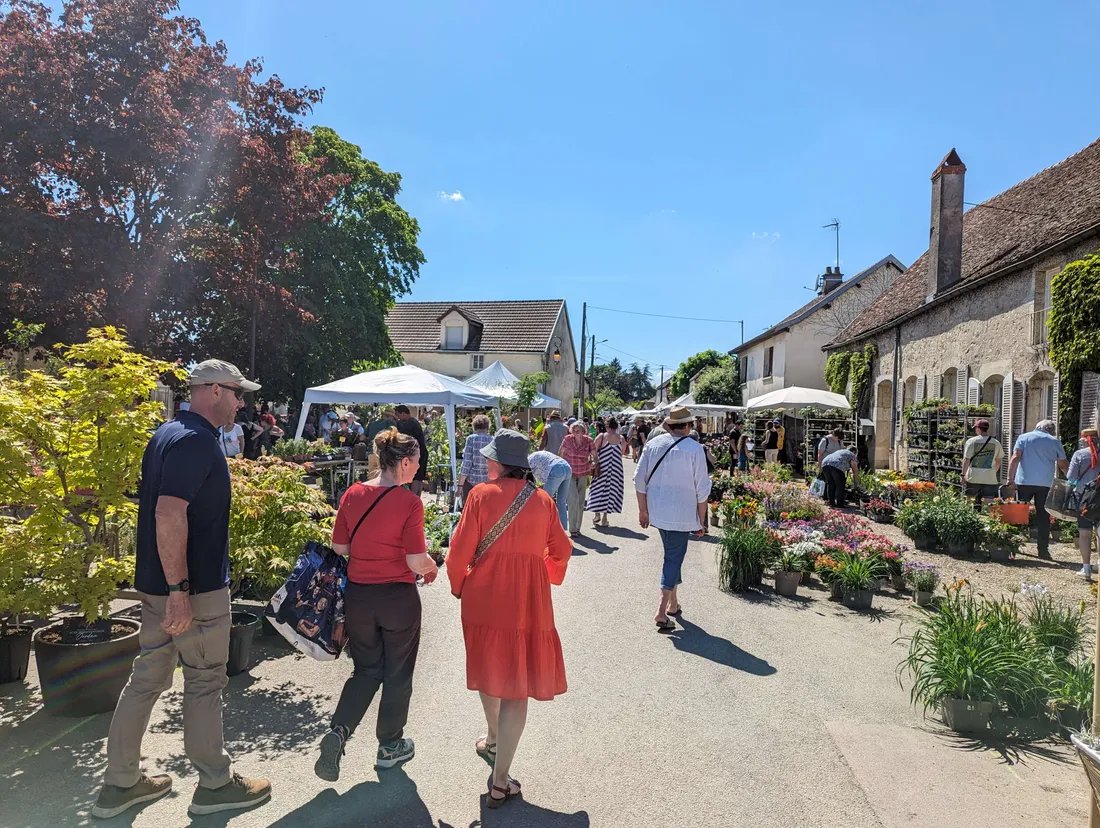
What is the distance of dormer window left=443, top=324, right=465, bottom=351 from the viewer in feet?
135

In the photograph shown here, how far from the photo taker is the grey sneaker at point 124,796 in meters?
3.15

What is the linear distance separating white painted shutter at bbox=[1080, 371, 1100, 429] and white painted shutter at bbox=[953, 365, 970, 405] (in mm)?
4149

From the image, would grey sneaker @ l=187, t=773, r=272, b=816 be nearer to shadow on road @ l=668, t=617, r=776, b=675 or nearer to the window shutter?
shadow on road @ l=668, t=617, r=776, b=675

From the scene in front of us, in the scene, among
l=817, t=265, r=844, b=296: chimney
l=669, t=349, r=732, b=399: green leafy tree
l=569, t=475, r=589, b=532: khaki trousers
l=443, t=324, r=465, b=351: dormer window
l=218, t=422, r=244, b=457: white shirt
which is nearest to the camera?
l=569, t=475, r=589, b=532: khaki trousers

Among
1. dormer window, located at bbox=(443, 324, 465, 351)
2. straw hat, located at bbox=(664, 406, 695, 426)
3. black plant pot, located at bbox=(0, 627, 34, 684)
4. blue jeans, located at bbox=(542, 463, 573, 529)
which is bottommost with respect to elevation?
black plant pot, located at bbox=(0, 627, 34, 684)

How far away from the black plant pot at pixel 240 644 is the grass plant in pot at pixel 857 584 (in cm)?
538

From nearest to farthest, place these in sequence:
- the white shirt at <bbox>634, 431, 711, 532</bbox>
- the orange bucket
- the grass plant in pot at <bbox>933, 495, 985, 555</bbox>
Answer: the white shirt at <bbox>634, 431, 711, 532</bbox>, the grass plant in pot at <bbox>933, 495, 985, 555</bbox>, the orange bucket

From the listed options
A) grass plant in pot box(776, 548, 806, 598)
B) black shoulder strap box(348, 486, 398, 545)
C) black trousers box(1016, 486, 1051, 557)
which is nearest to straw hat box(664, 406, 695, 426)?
grass plant in pot box(776, 548, 806, 598)

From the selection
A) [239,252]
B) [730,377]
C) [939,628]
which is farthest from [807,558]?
[730,377]

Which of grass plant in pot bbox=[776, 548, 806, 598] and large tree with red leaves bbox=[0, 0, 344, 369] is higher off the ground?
large tree with red leaves bbox=[0, 0, 344, 369]

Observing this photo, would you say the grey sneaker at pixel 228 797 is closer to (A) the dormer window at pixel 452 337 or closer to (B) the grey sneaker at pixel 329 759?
(B) the grey sneaker at pixel 329 759

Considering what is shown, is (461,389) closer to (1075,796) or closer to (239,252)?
(239,252)

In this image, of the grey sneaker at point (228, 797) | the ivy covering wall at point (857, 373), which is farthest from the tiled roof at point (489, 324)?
the grey sneaker at point (228, 797)

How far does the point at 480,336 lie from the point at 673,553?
36514 mm
